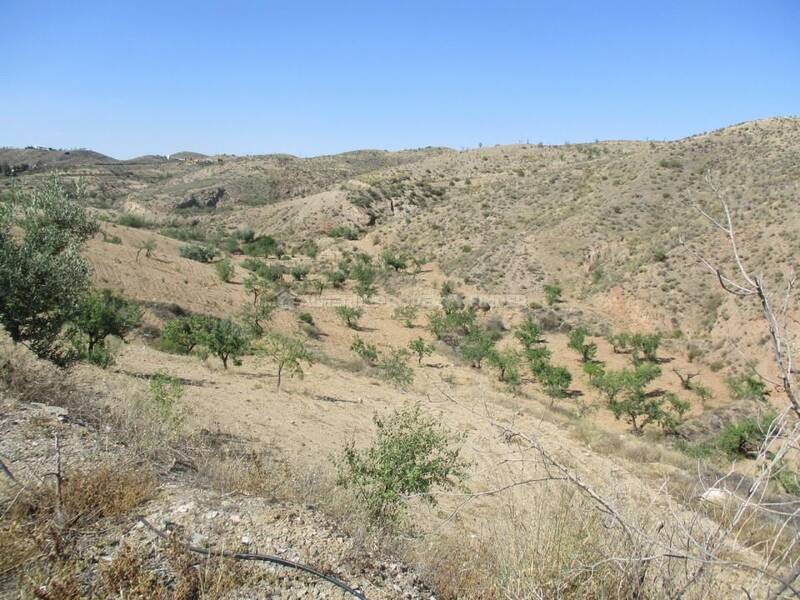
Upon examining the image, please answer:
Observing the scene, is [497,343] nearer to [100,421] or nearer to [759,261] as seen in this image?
[759,261]

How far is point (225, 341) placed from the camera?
55.3ft

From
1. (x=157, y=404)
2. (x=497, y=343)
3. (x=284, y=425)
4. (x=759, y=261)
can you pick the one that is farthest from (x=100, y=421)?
(x=759, y=261)

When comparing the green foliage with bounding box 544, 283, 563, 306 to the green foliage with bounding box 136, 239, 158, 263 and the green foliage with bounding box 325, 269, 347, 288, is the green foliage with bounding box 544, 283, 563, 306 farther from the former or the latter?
the green foliage with bounding box 136, 239, 158, 263

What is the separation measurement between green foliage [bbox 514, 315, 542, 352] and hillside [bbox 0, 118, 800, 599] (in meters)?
0.31

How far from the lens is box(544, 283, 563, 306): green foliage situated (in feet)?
98.5

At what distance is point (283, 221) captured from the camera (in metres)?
53.9

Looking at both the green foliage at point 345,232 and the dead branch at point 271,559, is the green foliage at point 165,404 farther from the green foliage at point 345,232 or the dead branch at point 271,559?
the green foliage at point 345,232

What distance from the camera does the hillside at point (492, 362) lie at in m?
2.84

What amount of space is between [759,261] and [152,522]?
2809cm

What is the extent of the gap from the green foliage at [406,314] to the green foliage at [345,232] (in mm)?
18646

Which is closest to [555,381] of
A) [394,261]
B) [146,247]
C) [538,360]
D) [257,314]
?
[538,360]

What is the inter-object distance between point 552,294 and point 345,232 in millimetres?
23680

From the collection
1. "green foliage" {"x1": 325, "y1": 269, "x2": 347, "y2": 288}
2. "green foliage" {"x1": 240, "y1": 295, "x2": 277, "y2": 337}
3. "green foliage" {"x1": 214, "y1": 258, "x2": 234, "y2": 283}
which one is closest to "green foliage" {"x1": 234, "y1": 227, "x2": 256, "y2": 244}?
"green foliage" {"x1": 325, "y1": 269, "x2": 347, "y2": 288}

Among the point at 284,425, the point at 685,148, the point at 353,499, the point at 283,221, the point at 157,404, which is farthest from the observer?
the point at 283,221
